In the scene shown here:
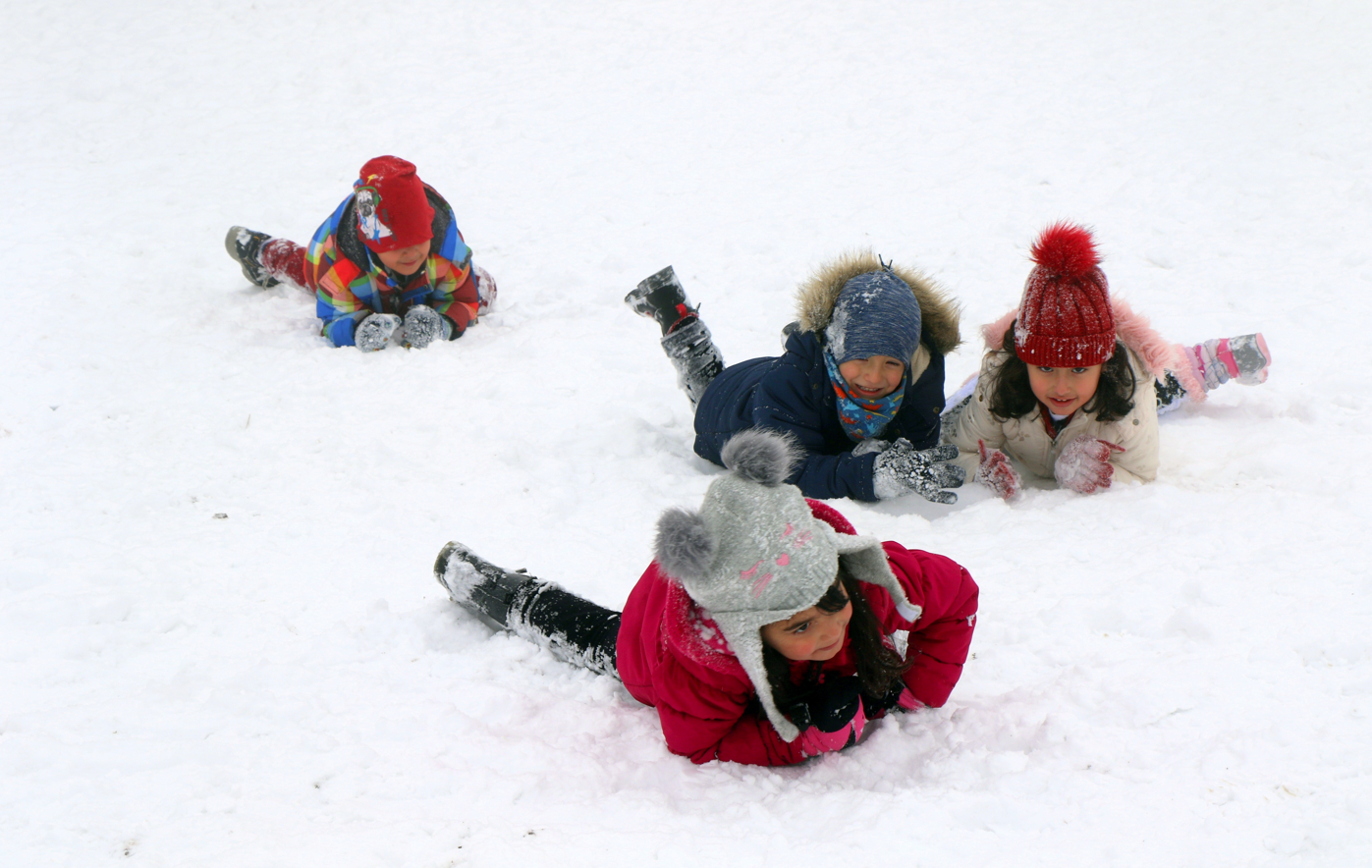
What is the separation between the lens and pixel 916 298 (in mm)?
3686

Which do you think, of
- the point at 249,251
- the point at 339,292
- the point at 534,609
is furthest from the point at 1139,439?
the point at 249,251

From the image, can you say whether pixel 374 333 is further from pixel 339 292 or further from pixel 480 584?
pixel 480 584

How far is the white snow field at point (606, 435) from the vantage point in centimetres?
221

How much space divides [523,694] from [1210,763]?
168 centimetres

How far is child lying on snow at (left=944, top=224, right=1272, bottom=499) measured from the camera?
3.23 m

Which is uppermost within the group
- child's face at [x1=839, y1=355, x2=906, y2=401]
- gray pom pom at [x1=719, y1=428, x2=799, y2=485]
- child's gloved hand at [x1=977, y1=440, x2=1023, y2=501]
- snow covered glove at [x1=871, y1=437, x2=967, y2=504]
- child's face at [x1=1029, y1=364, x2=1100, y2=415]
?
gray pom pom at [x1=719, y1=428, x2=799, y2=485]

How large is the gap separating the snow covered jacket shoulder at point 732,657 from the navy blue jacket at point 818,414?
1.18 m

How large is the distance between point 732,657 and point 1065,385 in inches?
69.4

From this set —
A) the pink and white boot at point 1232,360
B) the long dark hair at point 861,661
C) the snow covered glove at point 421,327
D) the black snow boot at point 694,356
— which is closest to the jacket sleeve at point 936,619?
the long dark hair at point 861,661

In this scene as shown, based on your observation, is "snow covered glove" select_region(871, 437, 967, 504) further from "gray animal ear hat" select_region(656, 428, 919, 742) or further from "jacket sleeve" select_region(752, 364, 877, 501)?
"gray animal ear hat" select_region(656, 428, 919, 742)

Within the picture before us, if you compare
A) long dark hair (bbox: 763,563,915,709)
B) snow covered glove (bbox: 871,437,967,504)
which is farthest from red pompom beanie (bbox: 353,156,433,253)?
long dark hair (bbox: 763,563,915,709)

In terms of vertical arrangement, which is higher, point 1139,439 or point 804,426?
point 804,426

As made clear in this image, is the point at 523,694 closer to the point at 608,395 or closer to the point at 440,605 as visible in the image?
the point at 440,605

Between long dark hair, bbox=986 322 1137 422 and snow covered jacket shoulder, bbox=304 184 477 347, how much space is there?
2.83m
